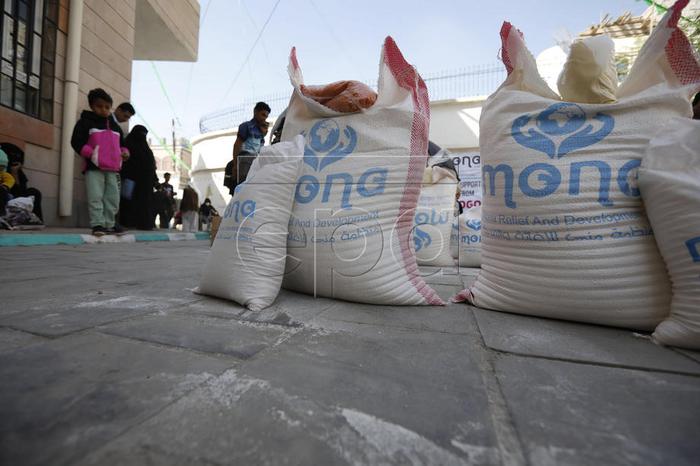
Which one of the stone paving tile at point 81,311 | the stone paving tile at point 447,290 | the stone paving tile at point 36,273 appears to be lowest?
the stone paving tile at point 81,311

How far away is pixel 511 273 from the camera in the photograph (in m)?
1.09

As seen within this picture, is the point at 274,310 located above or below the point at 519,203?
below

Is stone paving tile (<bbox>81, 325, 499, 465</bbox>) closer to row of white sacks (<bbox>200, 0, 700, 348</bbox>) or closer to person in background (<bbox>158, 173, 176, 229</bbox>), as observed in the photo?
row of white sacks (<bbox>200, 0, 700, 348</bbox>)

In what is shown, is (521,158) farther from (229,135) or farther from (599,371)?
(229,135)

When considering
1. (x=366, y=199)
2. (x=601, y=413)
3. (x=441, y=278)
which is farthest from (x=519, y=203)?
(x=441, y=278)

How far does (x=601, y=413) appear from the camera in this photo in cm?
50

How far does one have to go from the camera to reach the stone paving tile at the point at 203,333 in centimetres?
71

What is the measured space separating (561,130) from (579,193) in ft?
0.67

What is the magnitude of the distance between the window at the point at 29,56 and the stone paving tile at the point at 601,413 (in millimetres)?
5296

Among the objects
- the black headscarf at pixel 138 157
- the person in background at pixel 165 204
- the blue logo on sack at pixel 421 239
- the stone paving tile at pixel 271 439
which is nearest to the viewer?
the stone paving tile at pixel 271 439

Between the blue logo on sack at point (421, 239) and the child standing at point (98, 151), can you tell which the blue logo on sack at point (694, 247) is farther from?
the child standing at point (98, 151)

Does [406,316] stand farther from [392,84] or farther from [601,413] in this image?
[392,84]

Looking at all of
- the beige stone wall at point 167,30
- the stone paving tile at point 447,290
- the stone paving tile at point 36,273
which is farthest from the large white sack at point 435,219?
the beige stone wall at point 167,30

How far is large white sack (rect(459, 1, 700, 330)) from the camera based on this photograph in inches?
36.8
